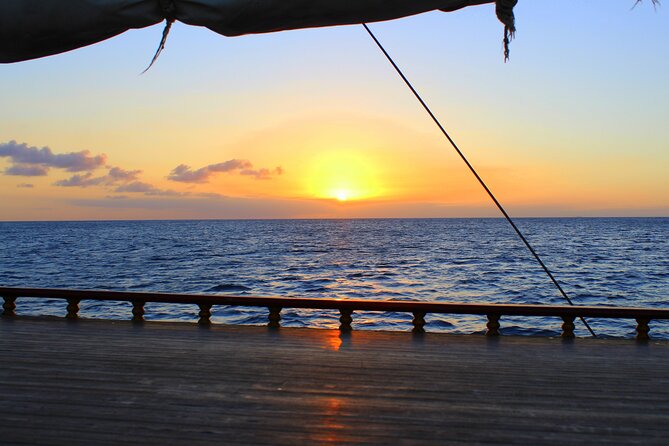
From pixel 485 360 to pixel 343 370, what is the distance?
1434 millimetres

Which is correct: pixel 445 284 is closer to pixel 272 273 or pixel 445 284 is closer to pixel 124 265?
pixel 272 273

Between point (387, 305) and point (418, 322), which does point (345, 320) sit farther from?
point (418, 322)

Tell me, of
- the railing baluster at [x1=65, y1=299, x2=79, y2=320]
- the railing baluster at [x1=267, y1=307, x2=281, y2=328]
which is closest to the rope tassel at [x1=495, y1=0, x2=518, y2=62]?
the railing baluster at [x1=267, y1=307, x2=281, y2=328]

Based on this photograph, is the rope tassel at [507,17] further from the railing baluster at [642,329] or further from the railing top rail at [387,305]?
the railing baluster at [642,329]

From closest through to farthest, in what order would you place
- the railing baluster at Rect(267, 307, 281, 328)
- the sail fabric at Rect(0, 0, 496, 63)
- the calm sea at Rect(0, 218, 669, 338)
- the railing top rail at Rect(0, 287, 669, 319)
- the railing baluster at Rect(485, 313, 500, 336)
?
the sail fabric at Rect(0, 0, 496, 63)
the railing top rail at Rect(0, 287, 669, 319)
the railing baluster at Rect(485, 313, 500, 336)
the railing baluster at Rect(267, 307, 281, 328)
the calm sea at Rect(0, 218, 669, 338)

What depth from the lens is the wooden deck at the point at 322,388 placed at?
11.3 feet

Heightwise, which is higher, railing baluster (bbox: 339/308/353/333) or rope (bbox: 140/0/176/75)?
rope (bbox: 140/0/176/75)

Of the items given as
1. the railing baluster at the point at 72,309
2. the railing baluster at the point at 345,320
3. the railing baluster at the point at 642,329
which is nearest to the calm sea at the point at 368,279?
the railing baluster at the point at 642,329

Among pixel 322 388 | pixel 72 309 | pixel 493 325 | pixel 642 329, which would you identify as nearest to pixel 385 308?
pixel 493 325

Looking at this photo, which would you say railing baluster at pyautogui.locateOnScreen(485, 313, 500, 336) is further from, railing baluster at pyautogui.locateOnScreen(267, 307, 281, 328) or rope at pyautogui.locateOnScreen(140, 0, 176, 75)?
rope at pyautogui.locateOnScreen(140, 0, 176, 75)

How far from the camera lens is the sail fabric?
2.73 metres

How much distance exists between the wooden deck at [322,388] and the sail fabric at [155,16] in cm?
220

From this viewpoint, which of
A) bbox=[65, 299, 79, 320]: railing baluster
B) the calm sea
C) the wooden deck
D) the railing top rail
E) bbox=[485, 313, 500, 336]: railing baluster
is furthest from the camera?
the calm sea

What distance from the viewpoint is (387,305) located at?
6.64 meters
